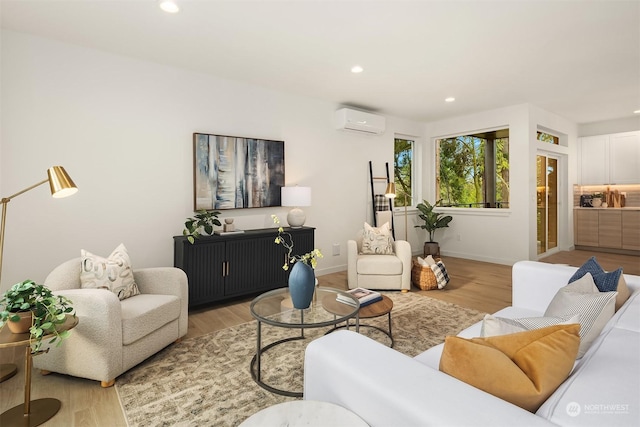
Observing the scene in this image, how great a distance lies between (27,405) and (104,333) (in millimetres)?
445

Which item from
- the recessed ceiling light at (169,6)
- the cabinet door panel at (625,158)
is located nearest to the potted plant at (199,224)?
the recessed ceiling light at (169,6)

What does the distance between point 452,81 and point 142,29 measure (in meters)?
3.40

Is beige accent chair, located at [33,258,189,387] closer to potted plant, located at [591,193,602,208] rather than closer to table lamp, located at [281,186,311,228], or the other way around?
table lamp, located at [281,186,311,228]

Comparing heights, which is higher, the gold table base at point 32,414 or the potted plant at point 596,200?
the potted plant at point 596,200

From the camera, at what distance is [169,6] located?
2467mm

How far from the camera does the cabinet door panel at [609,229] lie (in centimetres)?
627

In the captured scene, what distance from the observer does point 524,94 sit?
4.72m

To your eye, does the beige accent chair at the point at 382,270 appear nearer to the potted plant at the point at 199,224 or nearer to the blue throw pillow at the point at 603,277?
the potted plant at the point at 199,224

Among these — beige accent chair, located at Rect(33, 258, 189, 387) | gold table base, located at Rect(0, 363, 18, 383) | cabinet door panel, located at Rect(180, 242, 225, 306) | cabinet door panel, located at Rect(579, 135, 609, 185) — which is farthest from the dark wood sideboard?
cabinet door panel, located at Rect(579, 135, 609, 185)

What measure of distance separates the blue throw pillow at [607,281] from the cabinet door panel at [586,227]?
6.16 m

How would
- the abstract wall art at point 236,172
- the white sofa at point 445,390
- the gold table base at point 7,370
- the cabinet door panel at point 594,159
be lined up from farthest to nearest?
the cabinet door panel at point 594,159
the abstract wall art at point 236,172
the gold table base at point 7,370
the white sofa at point 445,390

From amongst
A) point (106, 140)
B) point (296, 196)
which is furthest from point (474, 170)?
point (106, 140)

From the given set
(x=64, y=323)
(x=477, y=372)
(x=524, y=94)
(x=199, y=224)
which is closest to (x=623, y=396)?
(x=477, y=372)

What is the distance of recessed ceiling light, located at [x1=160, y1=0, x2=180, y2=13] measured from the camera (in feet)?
7.91
